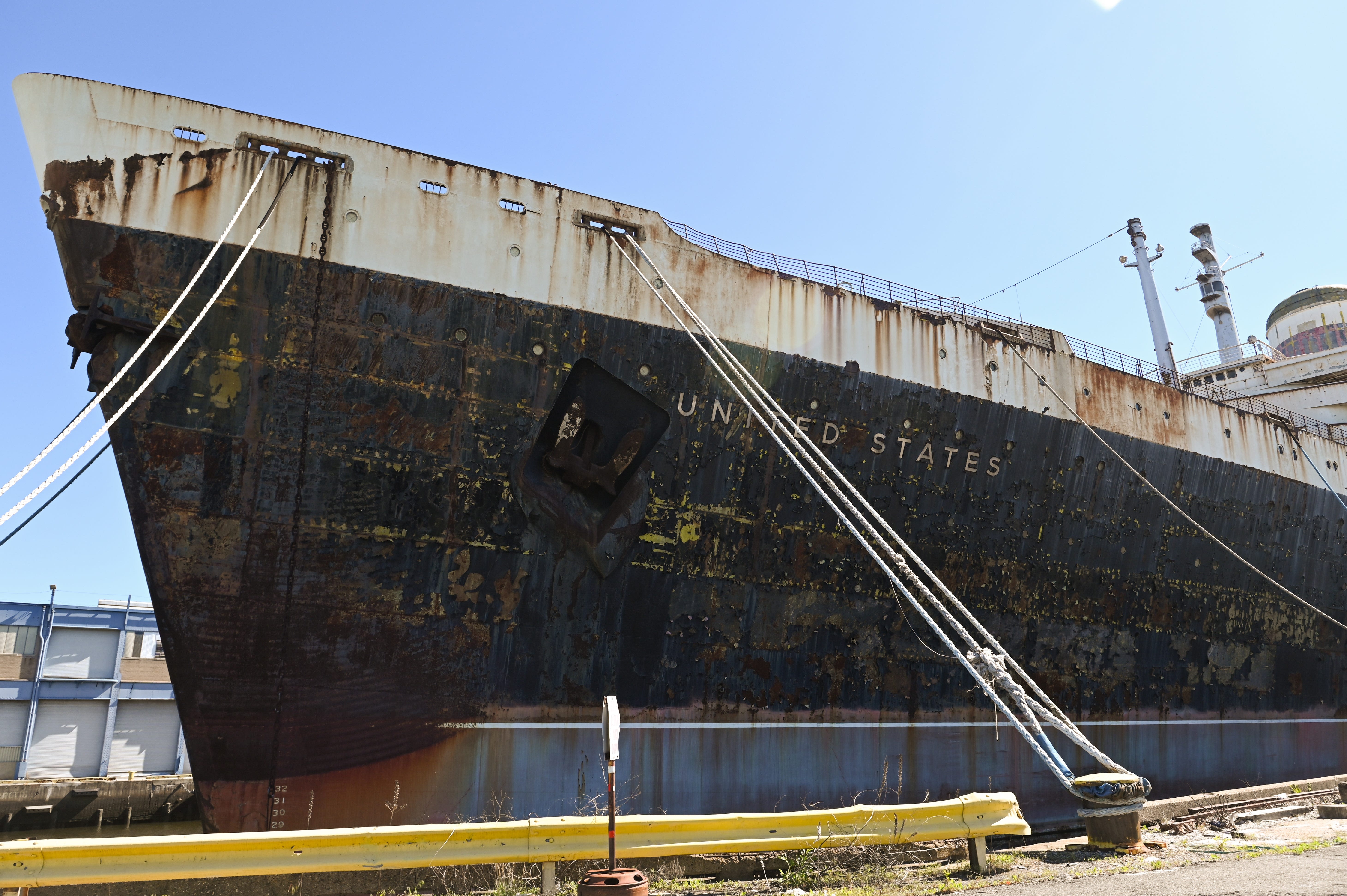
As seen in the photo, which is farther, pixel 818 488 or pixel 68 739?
pixel 68 739

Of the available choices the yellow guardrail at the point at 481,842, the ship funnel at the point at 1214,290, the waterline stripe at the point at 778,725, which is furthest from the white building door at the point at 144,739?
the ship funnel at the point at 1214,290

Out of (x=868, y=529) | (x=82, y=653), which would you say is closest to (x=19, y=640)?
(x=82, y=653)

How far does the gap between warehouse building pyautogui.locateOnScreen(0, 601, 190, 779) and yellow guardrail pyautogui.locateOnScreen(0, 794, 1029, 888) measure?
23.0 metres

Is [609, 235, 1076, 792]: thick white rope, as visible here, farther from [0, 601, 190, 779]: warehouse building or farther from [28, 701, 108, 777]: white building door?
[28, 701, 108, 777]: white building door

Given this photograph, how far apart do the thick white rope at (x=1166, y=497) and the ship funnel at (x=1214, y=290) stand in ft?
39.1

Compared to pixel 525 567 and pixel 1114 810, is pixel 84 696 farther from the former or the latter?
pixel 1114 810

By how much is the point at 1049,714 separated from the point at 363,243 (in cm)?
687

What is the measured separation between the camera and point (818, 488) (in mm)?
6746

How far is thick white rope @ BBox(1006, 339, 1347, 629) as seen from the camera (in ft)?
34.4

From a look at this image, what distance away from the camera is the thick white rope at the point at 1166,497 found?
10.5 m

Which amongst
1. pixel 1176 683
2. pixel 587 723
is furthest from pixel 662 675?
pixel 1176 683

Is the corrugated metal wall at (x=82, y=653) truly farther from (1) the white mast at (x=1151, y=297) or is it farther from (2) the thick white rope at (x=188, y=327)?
(1) the white mast at (x=1151, y=297)

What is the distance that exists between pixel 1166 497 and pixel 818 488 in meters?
7.55

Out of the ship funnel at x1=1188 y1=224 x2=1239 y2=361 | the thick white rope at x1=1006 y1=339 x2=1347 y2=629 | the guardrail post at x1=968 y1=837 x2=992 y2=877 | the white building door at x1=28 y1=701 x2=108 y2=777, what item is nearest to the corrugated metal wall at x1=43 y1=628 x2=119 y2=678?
the white building door at x1=28 y1=701 x2=108 y2=777
